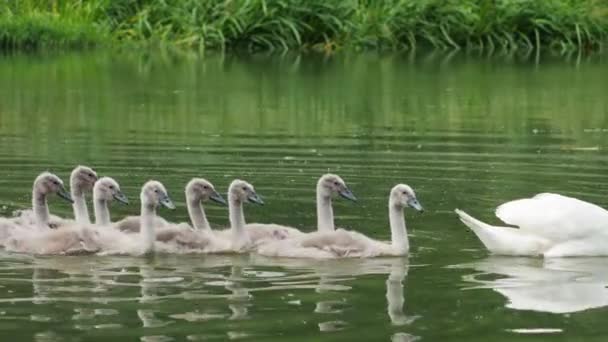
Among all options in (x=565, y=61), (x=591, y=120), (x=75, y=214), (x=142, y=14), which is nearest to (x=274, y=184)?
(x=75, y=214)

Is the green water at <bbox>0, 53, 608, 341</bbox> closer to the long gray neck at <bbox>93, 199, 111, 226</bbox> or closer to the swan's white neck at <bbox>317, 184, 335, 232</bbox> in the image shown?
the swan's white neck at <bbox>317, 184, 335, 232</bbox>

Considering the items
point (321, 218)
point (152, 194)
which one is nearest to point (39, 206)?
point (152, 194)

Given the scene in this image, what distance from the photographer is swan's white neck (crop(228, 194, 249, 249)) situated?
12.7 meters

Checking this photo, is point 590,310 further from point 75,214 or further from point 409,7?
point 409,7

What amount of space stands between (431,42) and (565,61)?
462 centimetres

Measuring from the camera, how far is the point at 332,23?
39.6 metres

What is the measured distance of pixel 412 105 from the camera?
83.3ft

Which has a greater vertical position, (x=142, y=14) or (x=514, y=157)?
(x=142, y=14)

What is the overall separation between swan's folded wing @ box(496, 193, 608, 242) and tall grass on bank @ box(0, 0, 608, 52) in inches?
1009

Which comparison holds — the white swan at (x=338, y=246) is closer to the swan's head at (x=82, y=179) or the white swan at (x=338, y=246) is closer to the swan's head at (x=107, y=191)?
the swan's head at (x=107, y=191)

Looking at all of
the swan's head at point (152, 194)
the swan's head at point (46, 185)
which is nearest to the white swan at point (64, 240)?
the swan's head at point (152, 194)

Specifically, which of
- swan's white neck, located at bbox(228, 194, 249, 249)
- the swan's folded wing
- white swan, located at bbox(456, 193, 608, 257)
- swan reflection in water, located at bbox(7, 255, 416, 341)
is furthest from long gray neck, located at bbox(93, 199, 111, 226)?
the swan's folded wing

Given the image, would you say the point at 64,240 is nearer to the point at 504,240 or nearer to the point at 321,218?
the point at 321,218

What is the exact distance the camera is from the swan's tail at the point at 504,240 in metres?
12.5
